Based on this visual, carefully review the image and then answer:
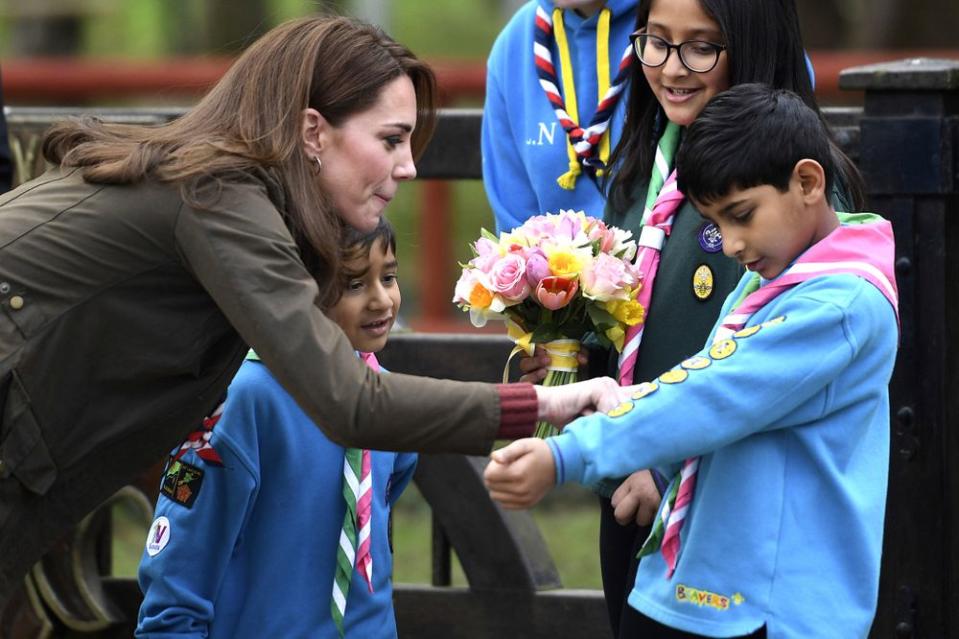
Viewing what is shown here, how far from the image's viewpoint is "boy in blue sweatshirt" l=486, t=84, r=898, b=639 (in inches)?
123

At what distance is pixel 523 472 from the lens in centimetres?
317

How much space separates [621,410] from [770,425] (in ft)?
0.93

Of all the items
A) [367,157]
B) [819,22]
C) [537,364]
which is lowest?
[819,22]

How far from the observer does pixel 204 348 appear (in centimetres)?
345

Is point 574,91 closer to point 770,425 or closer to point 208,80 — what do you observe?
point 770,425

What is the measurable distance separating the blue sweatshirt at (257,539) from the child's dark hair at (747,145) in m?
1.11

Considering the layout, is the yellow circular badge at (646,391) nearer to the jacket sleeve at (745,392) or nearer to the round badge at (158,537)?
the jacket sleeve at (745,392)

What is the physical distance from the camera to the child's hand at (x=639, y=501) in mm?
3668

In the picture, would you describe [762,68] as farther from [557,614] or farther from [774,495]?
[557,614]

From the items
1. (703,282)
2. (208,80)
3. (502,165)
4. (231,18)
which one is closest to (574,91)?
(502,165)

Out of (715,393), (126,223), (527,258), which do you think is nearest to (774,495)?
(715,393)

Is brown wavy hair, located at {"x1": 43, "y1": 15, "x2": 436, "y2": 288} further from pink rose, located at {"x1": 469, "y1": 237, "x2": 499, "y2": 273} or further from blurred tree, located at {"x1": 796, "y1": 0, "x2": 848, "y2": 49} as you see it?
blurred tree, located at {"x1": 796, "y1": 0, "x2": 848, "y2": 49}

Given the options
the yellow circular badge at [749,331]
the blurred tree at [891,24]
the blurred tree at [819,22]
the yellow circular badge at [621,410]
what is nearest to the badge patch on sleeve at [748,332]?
the yellow circular badge at [749,331]

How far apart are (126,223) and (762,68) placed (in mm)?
1454
